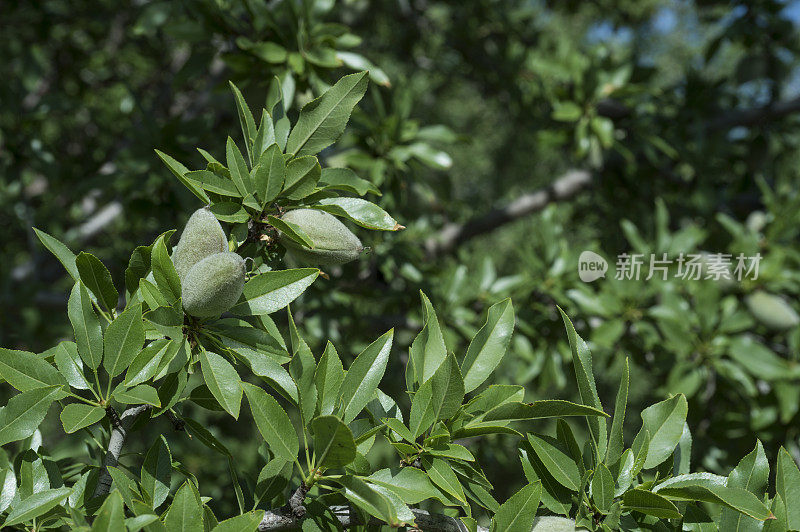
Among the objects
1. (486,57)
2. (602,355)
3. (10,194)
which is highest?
(486,57)

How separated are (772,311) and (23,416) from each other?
1.60 meters

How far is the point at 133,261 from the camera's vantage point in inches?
25.1

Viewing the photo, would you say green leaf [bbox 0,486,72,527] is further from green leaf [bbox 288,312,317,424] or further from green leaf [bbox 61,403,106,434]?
green leaf [bbox 288,312,317,424]

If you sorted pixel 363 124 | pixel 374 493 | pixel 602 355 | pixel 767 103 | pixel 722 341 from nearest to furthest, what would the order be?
pixel 374 493
pixel 363 124
pixel 722 341
pixel 602 355
pixel 767 103

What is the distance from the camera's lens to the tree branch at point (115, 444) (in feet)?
1.98

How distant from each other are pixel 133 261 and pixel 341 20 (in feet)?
4.68

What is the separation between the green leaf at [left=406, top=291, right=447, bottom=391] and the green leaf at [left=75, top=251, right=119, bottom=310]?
325 mm

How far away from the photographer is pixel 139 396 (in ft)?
1.79

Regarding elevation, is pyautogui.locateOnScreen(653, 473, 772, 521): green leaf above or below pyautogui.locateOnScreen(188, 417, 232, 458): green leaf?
above

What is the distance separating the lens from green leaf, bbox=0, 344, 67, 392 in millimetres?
578

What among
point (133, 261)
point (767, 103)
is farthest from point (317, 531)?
point (767, 103)

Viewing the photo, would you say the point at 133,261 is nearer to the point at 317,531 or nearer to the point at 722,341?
the point at 317,531

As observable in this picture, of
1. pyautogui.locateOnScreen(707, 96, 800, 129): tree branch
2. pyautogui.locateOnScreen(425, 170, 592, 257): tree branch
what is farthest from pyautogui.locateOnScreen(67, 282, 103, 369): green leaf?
pyautogui.locateOnScreen(707, 96, 800, 129): tree branch

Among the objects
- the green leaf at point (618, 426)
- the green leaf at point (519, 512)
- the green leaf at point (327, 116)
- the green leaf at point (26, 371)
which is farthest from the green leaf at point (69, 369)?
the green leaf at point (618, 426)
